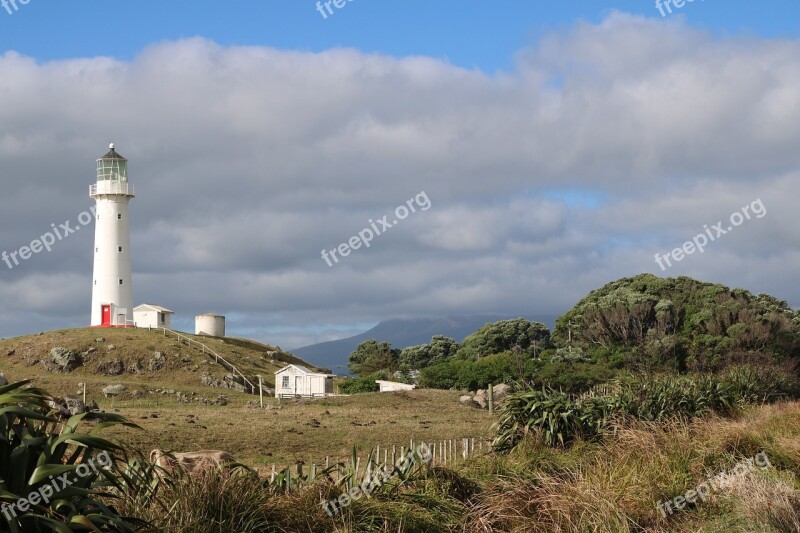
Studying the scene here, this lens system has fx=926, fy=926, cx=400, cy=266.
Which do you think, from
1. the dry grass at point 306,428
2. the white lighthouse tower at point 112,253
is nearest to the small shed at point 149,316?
the white lighthouse tower at point 112,253

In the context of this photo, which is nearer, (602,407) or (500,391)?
(602,407)

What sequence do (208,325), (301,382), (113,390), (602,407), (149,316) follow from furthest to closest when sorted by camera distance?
(208,325) < (149,316) < (301,382) < (113,390) < (602,407)

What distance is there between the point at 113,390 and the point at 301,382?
1242 cm

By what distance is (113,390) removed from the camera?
49.8 meters

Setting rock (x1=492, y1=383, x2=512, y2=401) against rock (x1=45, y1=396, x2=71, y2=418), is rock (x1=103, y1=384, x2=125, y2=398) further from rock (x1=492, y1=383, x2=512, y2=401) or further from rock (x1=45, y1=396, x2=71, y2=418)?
rock (x1=45, y1=396, x2=71, y2=418)

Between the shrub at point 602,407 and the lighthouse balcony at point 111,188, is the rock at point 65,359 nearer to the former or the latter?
the lighthouse balcony at point 111,188

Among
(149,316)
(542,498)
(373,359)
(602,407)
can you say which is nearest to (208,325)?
(149,316)

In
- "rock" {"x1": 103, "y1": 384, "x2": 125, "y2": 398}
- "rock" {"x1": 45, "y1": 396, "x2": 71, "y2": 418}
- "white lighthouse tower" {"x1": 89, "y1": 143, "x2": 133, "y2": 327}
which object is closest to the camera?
"rock" {"x1": 45, "y1": 396, "x2": 71, "y2": 418}

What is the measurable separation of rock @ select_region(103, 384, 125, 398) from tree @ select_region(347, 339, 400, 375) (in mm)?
29506

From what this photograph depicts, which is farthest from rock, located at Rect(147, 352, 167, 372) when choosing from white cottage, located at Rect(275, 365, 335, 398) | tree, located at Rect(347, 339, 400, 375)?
tree, located at Rect(347, 339, 400, 375)

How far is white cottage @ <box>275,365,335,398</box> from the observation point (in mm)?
57156

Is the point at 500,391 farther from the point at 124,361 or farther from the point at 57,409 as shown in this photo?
the point at 57,409

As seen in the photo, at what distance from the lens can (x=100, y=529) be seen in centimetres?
716

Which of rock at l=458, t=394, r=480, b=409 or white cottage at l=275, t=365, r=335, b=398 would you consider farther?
white cottage at l=275, t=365, r=335, b=398
